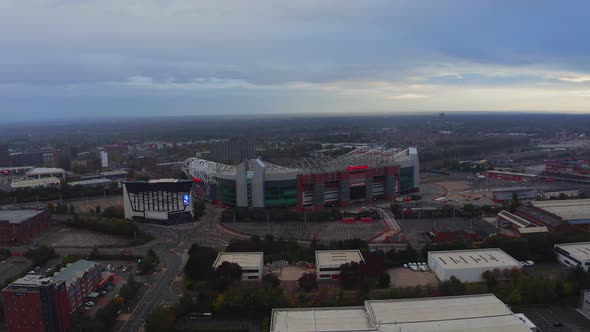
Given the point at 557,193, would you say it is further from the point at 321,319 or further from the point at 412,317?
the point at 321,319

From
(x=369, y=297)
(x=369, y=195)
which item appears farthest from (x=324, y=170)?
(x=369, y=297)

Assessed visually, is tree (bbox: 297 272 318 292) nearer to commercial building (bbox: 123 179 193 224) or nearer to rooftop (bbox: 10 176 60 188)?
commercial building (bbox: 123 179 193 224)

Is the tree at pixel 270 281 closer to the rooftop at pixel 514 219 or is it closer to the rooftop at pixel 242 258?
the rooftop at pixel 242 258

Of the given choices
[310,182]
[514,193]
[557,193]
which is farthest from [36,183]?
[557,193]

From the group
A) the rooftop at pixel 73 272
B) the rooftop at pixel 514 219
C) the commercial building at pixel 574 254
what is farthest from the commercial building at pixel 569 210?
the rooftop at pixel 73 272

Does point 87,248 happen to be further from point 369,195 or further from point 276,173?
point 369,195

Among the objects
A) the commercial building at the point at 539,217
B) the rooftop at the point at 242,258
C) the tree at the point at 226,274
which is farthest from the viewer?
the commercial building at the point at 539,217

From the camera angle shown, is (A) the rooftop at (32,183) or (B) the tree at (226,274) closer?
(B) the tree at (226,274)

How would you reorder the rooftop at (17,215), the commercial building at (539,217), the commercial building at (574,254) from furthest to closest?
1. the rooftop at (17,215)
2. the commercial building at (539,217)
3. the commercial building at (574,254)
